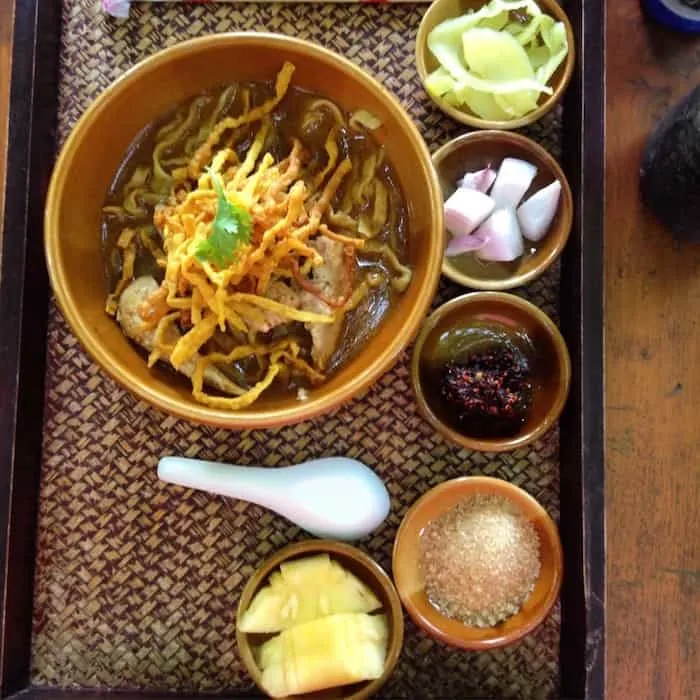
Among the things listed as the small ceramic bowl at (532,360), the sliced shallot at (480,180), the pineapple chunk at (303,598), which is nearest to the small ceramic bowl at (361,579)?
the pineapple chunk at (303,598)

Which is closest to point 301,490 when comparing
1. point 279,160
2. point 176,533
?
point 176,533

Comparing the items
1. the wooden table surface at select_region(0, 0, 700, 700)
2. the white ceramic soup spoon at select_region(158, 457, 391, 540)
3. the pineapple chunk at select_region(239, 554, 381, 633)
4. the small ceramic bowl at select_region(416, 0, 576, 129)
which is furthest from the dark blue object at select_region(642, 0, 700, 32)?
the pineapple chunk at select_region(239, 554, 381, 633)

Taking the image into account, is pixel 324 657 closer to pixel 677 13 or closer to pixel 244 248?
pixel 244 248

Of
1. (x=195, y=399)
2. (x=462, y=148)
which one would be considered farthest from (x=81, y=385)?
(x=462, y=148)

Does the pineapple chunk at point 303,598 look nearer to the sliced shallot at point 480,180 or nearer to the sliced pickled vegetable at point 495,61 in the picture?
the sliced shallot at point 480,180

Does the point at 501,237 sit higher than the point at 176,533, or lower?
higher

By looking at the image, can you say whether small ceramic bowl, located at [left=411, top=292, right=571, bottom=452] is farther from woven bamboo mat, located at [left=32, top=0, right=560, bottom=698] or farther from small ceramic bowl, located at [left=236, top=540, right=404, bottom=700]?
small ceramic bowl, located at [left=236, top=540, right=404, bottom=700]
